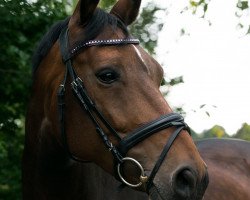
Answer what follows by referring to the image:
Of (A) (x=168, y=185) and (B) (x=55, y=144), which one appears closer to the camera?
(A) (x=168, y=185)

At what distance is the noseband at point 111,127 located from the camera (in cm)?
294

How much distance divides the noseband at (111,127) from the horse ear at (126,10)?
299 mm

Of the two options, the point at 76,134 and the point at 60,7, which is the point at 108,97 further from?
the point at 60,7

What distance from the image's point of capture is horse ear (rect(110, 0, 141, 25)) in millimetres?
3496

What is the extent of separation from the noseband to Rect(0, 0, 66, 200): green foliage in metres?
1.71

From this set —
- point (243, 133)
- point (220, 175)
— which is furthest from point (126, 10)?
point (243, 133)

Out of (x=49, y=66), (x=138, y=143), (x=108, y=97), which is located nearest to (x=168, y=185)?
(x=138, y=143)

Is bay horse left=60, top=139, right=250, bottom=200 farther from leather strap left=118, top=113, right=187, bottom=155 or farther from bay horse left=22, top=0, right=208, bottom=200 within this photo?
leather strap left=118, top=113, right=187, bottom=155

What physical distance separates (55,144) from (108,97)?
1.57ft

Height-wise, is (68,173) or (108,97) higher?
(108,97)

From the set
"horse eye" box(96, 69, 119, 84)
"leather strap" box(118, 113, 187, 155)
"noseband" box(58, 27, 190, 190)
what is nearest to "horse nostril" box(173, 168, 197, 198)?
"noseband" box(58, 27, 190, 190)

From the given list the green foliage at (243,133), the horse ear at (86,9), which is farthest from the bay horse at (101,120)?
the green foliage at (243,133)

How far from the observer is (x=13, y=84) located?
17.1 ft

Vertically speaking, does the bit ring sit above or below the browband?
below
